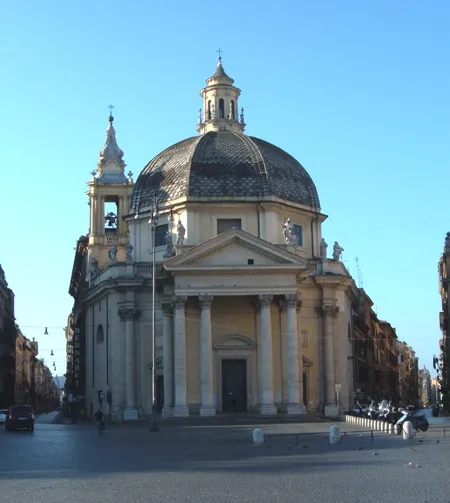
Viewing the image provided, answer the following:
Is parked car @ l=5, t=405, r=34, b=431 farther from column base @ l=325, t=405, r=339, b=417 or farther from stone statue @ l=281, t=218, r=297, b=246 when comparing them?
stone statue @ l=281, t=218, r=297, b=246

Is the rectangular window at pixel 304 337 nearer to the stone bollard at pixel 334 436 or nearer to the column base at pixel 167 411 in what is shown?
the column base at pixel 167 411

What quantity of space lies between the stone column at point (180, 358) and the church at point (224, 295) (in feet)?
0.20

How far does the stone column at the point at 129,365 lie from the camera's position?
61.3m

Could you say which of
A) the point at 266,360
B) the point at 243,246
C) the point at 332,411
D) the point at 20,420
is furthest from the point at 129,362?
the point at 332,411

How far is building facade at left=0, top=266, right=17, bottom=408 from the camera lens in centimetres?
10294

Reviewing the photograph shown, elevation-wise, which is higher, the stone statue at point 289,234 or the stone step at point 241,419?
the stone statue at point 289,234

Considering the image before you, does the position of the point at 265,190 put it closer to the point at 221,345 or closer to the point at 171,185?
the point at 171,185

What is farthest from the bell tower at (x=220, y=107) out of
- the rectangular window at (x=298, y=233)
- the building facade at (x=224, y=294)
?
the rectangular window at (x=298, y=233)

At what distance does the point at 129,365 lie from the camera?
62.2m

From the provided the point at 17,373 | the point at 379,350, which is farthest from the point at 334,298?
the point at 17,373

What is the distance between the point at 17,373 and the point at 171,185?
232ft

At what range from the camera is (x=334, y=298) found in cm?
6350

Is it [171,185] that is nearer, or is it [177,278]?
[177,278]

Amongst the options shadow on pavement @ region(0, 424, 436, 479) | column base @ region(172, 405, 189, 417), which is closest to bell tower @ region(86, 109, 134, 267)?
column base @ region(172, 405, 189, 417)
